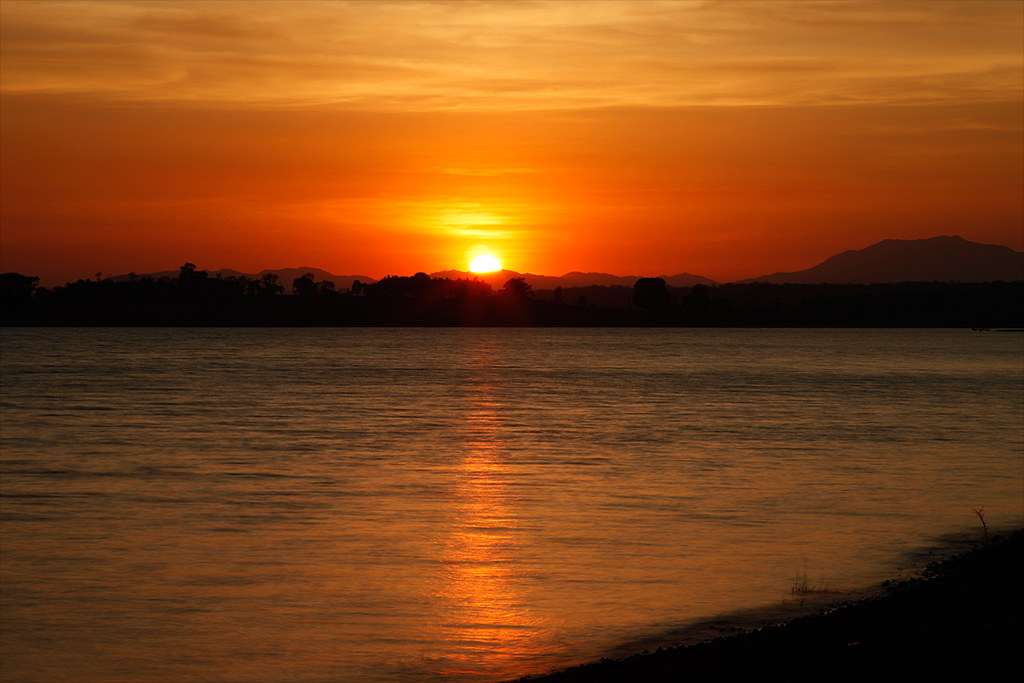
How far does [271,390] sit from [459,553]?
2631 inches

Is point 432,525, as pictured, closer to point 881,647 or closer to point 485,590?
point 485,590

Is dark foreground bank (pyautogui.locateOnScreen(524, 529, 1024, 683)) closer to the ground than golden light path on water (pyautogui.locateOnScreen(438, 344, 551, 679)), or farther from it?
farther from it

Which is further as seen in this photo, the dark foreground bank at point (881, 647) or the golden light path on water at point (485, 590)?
the golden light path on water at point (485, 590)

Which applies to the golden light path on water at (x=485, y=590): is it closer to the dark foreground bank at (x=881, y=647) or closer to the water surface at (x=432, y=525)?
the water surface at (x=432, y=525)

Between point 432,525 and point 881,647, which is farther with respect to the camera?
point 432,525

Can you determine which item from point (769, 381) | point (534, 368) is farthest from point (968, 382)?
point (534, 368)

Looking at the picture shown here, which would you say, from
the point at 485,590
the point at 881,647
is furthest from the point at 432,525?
the point at 881,647

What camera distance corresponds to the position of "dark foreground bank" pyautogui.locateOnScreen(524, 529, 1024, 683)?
11.1 meters

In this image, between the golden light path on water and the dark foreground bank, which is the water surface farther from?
the dark foreground bank

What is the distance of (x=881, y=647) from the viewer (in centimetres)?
1207

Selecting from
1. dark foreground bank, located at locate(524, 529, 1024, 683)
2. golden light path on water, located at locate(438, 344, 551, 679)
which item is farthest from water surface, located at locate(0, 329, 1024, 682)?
dark foreground bank, located at locate(524, 529, 1024, 683)

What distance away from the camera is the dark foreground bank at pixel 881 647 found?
36.3ft

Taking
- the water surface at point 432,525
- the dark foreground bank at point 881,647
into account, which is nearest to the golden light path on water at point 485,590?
the water surface at point 432,525

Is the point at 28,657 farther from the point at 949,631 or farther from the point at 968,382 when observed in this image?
the point at 968,382
